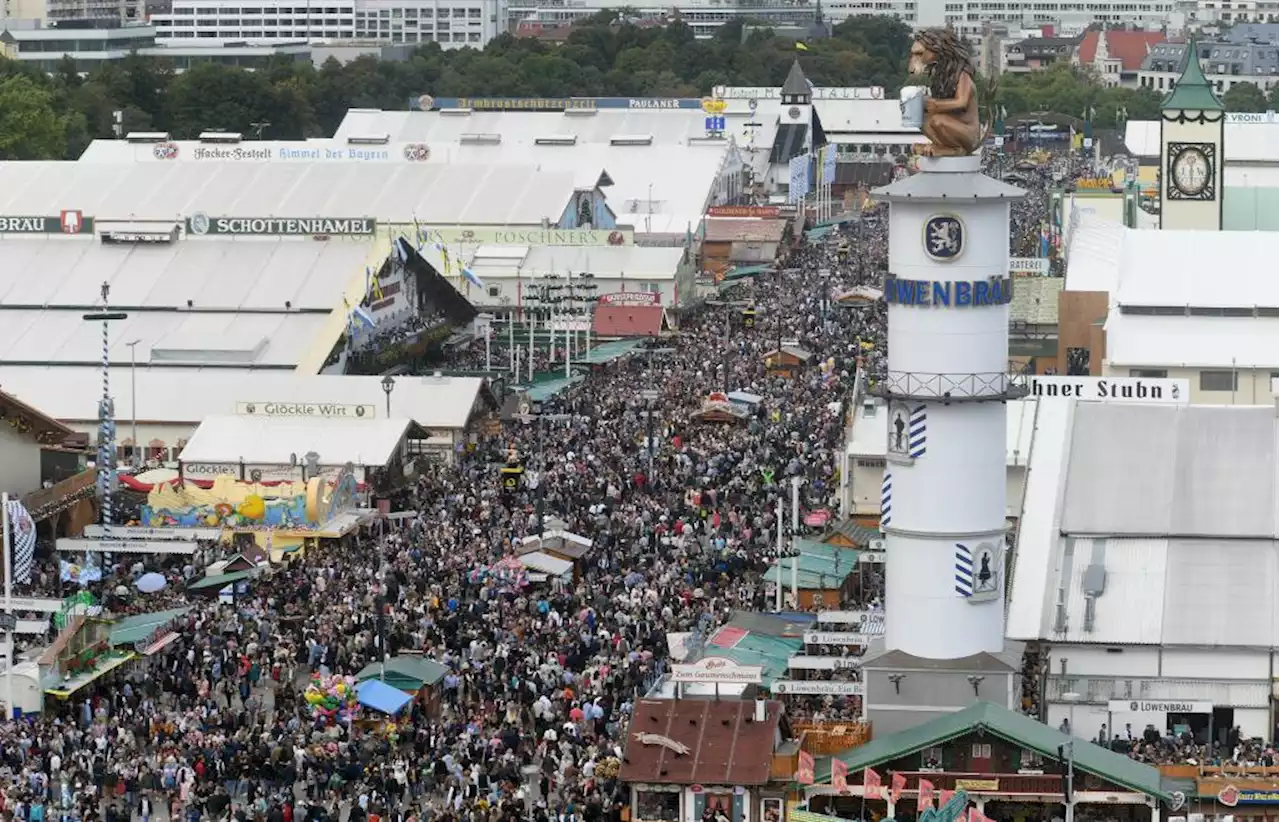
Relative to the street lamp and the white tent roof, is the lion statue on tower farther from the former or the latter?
the street lamp

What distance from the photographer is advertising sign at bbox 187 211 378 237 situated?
290ft

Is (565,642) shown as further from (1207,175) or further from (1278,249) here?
(1207,175)

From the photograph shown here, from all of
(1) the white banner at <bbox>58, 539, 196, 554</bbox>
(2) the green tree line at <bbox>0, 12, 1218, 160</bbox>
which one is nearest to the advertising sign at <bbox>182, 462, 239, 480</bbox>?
(1) the white banner at <bbox>58, 539, 196, 554</bbox>

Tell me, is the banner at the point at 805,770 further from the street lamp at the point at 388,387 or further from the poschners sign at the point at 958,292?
the street lamp at the point at 388,387

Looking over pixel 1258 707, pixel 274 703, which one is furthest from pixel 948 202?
pixel 274 703

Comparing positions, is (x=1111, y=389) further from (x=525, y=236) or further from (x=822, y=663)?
(x=525, y=236)

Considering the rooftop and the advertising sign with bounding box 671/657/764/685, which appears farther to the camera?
the rooftop

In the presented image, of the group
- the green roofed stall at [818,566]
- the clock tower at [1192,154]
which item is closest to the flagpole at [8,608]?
the green roofed stall at [818,566]

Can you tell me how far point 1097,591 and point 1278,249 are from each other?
28662 mm

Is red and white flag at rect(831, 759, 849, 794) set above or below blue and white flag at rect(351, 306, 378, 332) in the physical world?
below

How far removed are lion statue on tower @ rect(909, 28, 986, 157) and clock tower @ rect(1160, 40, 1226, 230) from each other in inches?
2092

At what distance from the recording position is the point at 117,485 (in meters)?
63.9

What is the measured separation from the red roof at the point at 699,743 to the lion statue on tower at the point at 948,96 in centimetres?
818

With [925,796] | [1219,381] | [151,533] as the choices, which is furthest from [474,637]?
[1219,381]
